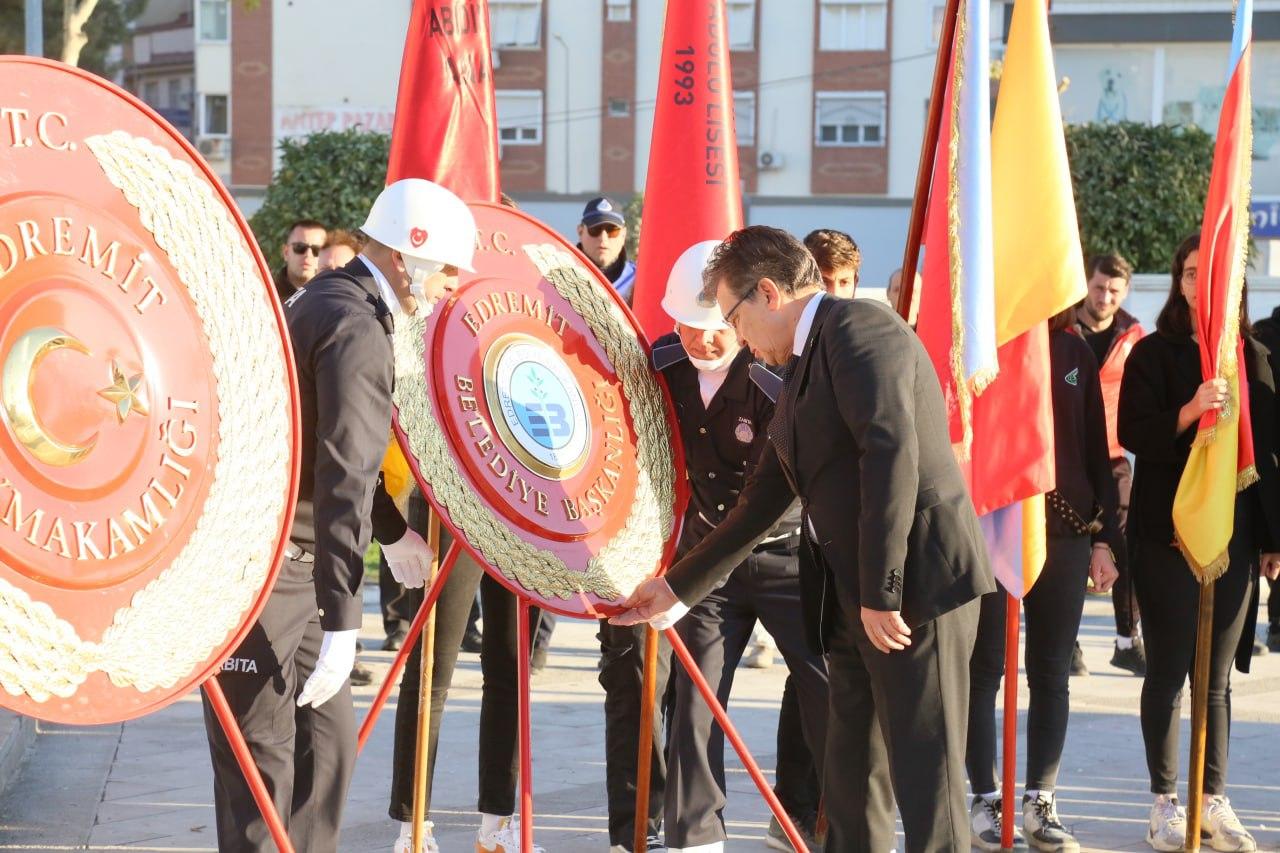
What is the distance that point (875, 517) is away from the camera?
402 centimetres

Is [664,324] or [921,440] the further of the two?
[664,324]

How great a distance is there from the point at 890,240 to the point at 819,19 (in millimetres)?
5707

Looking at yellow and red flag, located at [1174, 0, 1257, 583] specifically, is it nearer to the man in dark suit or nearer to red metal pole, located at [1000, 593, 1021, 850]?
red metal pole, located at [1000, 593, 1021, 850]

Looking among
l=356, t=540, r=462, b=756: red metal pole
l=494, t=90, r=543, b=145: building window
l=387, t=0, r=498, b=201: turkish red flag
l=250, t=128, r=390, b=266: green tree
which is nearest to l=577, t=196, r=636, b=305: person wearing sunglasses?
l=387, t=0, r=498, b=201: turkish red flag

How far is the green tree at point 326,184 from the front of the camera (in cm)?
2509

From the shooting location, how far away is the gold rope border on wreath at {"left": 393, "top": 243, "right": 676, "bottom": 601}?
4348 mm

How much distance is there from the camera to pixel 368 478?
392cm

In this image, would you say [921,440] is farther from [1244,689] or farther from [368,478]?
[1244,689]

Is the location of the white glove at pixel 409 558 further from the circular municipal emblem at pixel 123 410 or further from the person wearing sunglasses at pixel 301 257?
the person wearing sunglasses at pixel 301 257

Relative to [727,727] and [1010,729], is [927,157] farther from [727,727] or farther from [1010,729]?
[727,727]

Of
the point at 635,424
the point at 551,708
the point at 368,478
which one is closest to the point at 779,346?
the point at 635,424

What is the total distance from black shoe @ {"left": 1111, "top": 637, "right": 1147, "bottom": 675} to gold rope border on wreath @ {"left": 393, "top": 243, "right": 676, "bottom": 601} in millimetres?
4921

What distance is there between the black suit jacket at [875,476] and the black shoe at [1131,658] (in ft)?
17.2

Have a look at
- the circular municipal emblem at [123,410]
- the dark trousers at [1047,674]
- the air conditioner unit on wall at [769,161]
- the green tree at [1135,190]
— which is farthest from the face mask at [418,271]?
the air conditioner unit on wall at [769,161]
